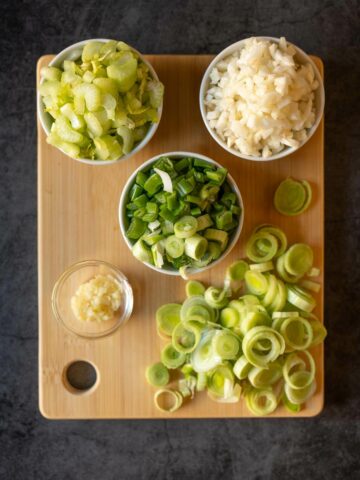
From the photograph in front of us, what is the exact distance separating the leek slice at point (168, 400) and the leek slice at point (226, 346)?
0.20 meters

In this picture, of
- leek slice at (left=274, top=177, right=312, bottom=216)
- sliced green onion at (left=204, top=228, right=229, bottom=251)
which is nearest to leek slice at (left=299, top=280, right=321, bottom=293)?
leek slice at (left=274, top=177, right=312, bottom=216)

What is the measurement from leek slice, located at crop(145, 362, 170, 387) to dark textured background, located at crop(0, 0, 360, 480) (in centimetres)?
34

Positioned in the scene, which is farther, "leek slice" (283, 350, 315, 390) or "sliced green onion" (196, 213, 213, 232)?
"leek slice" (283, 350, 315, 390)

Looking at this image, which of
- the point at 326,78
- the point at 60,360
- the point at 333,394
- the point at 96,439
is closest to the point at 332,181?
the point at 326,78

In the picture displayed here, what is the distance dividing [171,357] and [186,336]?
0.08 meters

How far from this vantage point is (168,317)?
1733 mm

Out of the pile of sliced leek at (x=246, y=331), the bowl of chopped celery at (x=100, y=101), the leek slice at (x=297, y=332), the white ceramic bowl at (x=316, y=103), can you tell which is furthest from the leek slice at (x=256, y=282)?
the bowl of chopped celery at (x=100, y=101)

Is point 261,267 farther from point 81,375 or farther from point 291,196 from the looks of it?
point 81,375

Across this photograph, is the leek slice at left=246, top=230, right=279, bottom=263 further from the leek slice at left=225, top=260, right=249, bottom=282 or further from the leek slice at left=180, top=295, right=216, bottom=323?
the leek slice at left=180, top=295, right=216, bottom=323

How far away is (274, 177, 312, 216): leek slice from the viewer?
1718 millimetres

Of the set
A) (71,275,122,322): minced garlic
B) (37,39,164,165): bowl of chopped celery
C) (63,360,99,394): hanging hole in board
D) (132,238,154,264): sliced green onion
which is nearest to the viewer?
(37,39,164,165): bowl of chopped celery

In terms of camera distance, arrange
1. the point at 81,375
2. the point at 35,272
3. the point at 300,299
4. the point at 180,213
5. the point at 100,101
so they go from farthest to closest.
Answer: the point at 35,272
the point at 81,375
the point at 300,299
the point at 180,213
the point at 100,101

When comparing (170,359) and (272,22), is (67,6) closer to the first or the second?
(272,22)

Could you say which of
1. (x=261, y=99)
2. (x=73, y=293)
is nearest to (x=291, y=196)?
(x=261, y=99)
